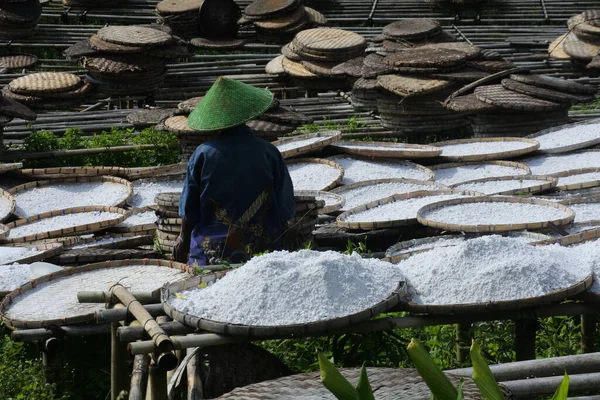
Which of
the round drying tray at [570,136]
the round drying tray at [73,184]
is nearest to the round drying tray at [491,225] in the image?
the round drying tray at [570,136]

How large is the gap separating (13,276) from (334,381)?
246cm

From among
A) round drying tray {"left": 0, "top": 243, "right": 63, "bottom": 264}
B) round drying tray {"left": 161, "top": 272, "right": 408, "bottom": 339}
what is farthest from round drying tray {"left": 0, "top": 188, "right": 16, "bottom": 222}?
round drying tray {"left": 161, "top": 272, "right": 408, "bottom": 339}

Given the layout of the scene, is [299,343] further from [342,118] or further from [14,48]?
[14,48]

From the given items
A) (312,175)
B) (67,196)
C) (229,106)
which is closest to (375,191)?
(312,175)

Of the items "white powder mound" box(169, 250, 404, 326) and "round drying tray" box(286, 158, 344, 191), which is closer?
"white powder mound" box(169, 250, 404, 326)

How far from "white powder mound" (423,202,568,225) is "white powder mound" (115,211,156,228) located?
167cm

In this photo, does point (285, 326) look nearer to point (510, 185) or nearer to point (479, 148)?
point (510, 185)

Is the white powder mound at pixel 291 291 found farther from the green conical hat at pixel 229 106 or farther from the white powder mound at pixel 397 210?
the white powder mound at pixel 397 210

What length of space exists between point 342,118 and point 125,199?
3241 millimetres

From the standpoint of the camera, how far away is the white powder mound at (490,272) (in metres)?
3.31

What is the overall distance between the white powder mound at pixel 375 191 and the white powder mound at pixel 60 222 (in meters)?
1.26

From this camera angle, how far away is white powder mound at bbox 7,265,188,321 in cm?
382

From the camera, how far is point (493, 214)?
16.4ft

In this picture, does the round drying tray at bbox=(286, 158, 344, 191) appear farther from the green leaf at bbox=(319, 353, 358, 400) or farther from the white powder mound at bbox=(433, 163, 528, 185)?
the green leaf at bbox=(319, 353, 358, 400)
